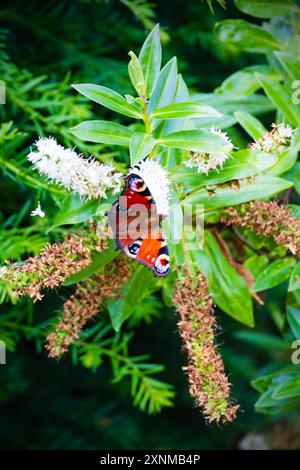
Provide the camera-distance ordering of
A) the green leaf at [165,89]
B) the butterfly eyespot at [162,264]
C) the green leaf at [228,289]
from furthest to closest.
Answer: the green leaf at [228,289] < the green leaf at [165,89] < the butterfly eyespot at [162,264]

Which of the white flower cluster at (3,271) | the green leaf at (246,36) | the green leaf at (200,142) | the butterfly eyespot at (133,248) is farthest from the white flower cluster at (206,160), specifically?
the green leaf at (246,36)

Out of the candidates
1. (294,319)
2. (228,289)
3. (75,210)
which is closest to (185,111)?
(75,210)

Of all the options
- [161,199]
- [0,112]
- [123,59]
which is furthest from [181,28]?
[161,199]

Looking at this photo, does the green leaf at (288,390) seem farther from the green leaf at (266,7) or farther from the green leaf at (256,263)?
the green leaf at (266,7)

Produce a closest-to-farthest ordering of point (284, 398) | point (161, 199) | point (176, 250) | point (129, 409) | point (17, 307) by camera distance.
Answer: point (161, 199)
point (176, 250)
point (284, 398)
point (17, 307)
point (129, 409)

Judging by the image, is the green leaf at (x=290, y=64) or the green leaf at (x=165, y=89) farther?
the green leaf at (x=290, y=64)

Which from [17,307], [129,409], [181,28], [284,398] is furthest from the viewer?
[129,409]
